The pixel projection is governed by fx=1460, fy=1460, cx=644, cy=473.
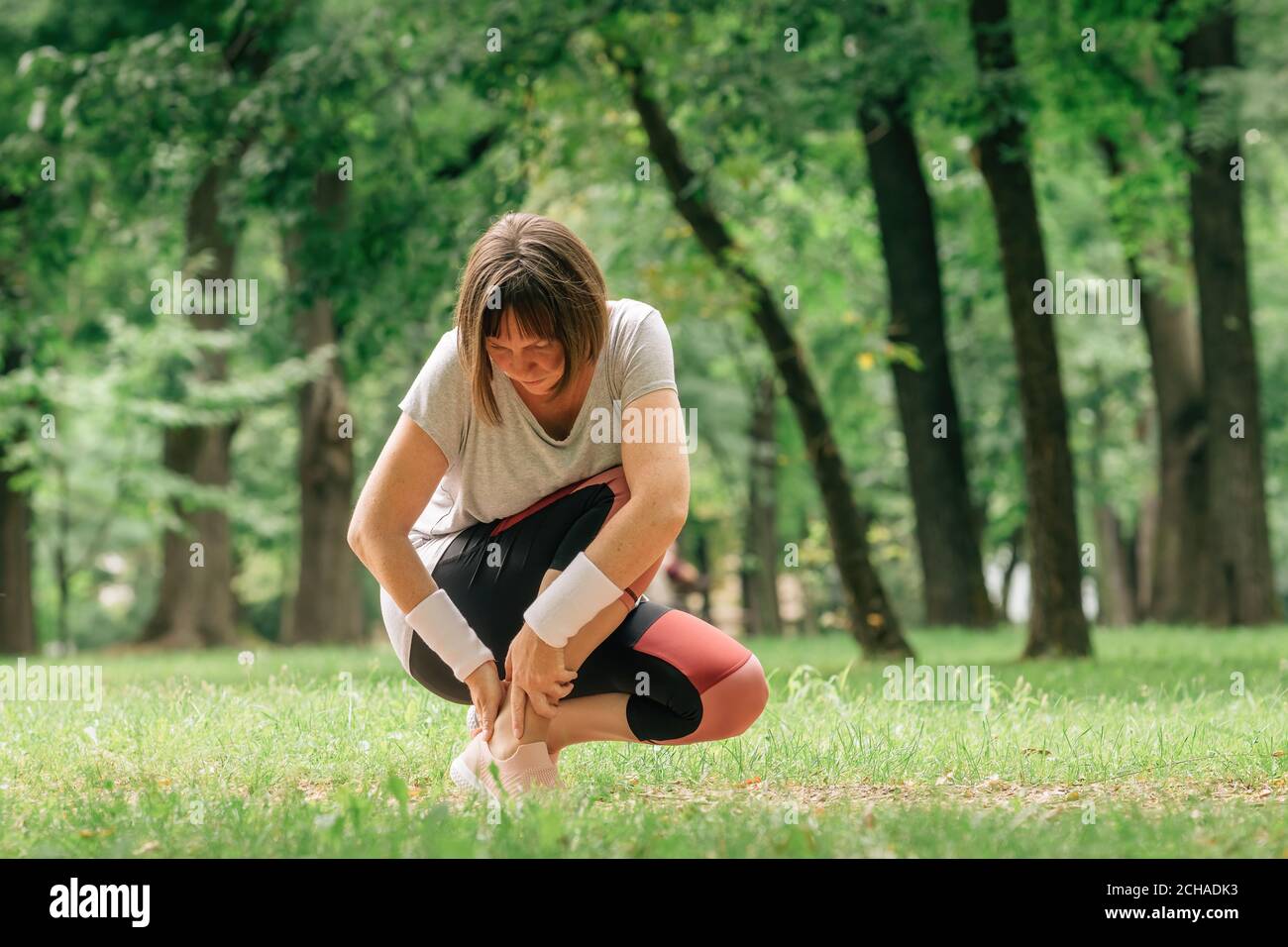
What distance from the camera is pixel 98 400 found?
664 inches

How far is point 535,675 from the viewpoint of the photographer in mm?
3910

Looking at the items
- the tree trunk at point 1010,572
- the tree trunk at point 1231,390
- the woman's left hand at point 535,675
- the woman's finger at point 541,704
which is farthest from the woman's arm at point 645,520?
the tree trunk at point 1010,572

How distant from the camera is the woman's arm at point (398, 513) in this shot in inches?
160

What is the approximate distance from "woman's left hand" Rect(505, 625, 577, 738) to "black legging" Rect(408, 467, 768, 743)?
244mm

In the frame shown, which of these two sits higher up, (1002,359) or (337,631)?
(1002,359)

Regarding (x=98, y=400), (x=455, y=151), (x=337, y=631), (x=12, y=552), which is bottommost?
(x=337, y=631)

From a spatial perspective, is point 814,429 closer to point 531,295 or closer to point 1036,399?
point 1036,399

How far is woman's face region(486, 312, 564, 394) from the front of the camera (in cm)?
395

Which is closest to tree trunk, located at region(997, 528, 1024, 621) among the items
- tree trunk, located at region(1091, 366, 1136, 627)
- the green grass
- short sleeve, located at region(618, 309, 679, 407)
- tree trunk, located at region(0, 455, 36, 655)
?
tree trunk, located at region(1091, 366, 1136, 627)

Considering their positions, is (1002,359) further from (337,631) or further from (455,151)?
(337,631)

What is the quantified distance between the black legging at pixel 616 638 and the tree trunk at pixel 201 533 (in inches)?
533

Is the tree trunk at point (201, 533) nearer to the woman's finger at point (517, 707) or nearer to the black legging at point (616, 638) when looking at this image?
the black legging at point (616, 638)
